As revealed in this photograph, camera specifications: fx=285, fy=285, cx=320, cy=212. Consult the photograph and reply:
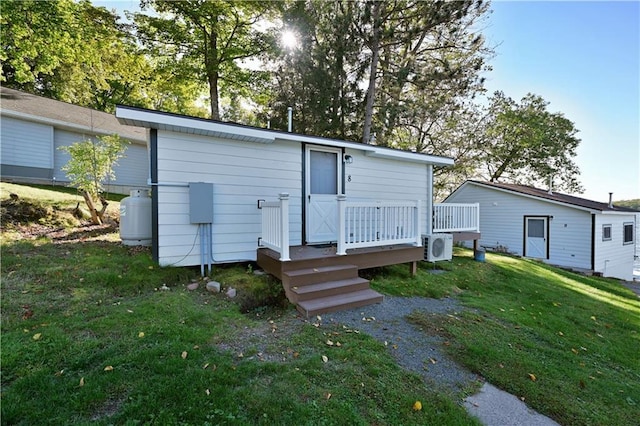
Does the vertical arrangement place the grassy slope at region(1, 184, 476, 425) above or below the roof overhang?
below

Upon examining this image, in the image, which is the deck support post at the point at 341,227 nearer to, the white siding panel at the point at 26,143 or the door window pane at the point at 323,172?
the door window pane at the point at 323,172

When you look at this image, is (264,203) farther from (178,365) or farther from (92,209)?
(92,209)

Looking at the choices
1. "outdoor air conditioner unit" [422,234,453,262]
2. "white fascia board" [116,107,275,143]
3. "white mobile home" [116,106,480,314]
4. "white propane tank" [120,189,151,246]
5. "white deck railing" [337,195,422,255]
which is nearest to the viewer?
"white fascia board" [116,107,275,143]

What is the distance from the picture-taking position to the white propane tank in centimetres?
573

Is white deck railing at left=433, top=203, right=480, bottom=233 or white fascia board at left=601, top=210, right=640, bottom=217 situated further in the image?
white fascia board at left=601, top=210, right=640, bottom=217

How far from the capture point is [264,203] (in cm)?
546

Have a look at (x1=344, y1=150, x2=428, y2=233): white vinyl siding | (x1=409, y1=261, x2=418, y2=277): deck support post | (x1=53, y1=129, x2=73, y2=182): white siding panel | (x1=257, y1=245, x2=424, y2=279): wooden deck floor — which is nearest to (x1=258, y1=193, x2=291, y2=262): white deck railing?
(x1=257, y1=245, x2=424, y2=279): wooden deck floor

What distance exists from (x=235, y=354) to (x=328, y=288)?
6.13 feet

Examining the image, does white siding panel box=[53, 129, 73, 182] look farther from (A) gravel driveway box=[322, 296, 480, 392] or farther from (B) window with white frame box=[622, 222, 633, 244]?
(B) window with white frame box=[622, 222, 633, 244]

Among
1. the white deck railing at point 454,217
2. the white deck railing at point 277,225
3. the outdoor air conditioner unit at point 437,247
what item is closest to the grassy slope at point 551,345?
the outdoor air conditioner unit at point 437,247

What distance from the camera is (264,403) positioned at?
7.34 ft

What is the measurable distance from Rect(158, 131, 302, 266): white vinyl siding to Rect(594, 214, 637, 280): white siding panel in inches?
558

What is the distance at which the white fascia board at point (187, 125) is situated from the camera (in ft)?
15.0

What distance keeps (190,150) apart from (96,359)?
3.61 m
